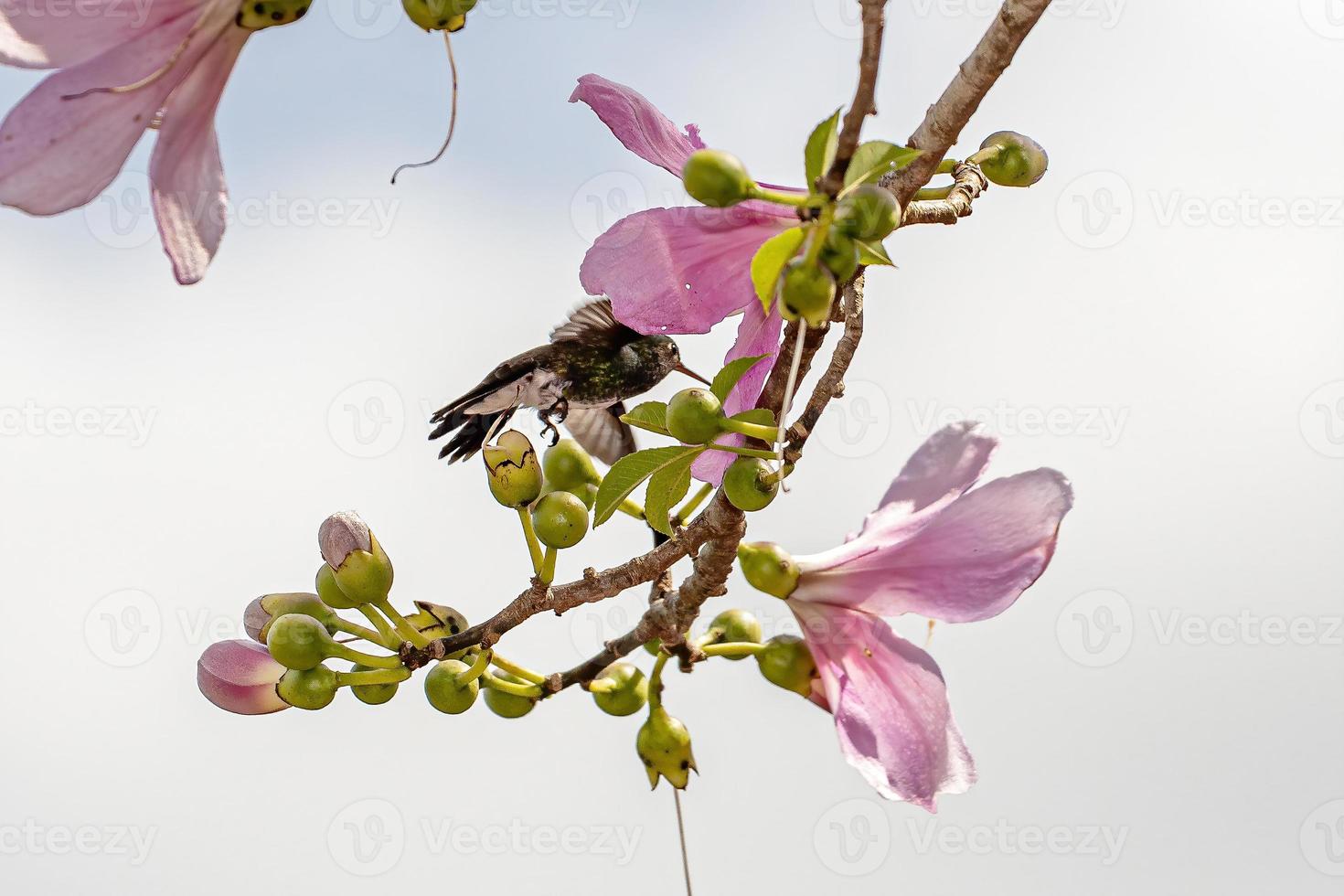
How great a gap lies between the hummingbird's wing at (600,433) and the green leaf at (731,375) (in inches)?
50.4

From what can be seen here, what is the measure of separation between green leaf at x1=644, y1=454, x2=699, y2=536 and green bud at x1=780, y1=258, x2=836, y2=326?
0.42 metres

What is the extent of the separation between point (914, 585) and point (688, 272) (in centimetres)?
43

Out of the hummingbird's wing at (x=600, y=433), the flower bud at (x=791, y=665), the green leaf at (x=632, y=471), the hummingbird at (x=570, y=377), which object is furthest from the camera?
the hummingbird's wing at (x=600, y=433)

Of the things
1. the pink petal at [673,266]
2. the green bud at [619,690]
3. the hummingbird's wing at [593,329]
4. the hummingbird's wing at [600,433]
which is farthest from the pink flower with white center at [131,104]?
the hummingbird's wing at [600,433]

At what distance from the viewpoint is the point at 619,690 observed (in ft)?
6.20

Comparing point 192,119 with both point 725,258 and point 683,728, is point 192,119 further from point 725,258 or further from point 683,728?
point 683,728

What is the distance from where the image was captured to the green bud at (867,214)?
3.56ft

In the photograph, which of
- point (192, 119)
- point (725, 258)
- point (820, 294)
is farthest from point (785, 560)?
point (192, 119)

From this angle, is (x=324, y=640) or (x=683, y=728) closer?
(x=324, y=640)

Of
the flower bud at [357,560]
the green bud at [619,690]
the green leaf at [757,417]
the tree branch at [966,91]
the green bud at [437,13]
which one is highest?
the tree branch at [966,91]

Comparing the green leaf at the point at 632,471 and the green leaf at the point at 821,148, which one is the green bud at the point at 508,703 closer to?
the green leaf at the point at 632,471

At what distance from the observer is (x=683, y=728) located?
1.89 m

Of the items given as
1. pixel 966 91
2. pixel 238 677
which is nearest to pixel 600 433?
pixel 238 677

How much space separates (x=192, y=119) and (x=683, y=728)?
1.10m
